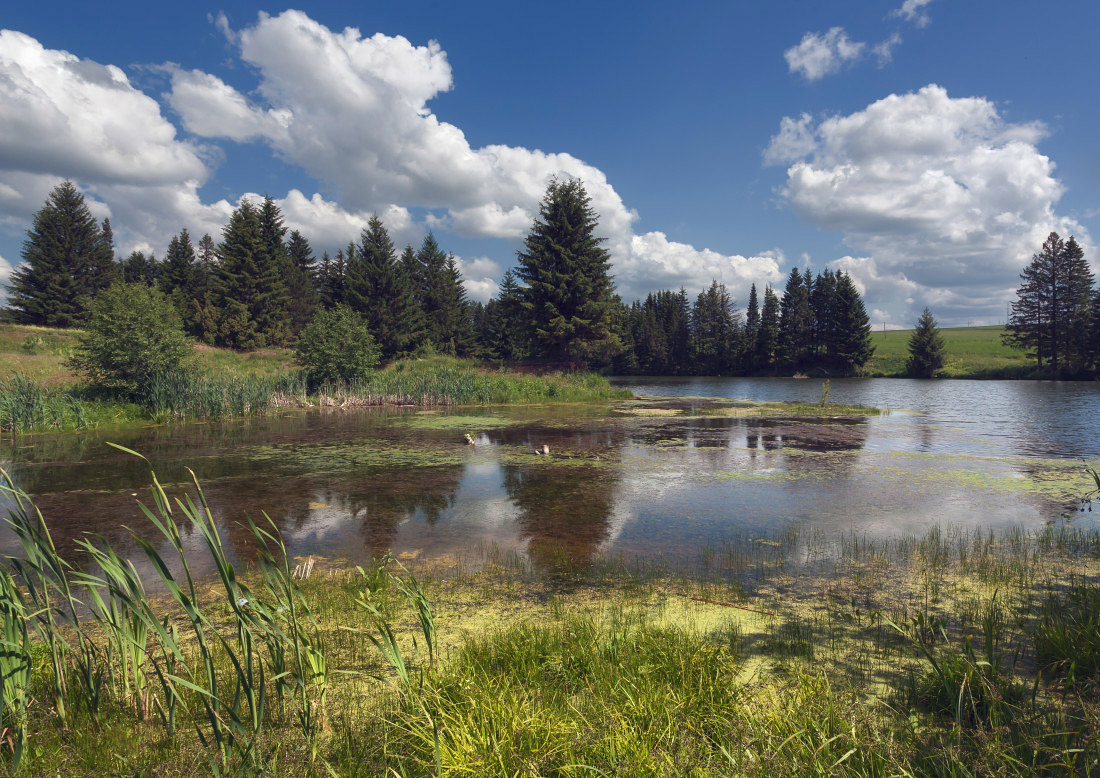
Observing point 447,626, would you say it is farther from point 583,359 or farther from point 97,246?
point 97,246

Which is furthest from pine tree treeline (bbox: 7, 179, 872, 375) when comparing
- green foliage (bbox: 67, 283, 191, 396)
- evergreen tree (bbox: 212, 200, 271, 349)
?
green foliage (bbox: 67, 283, 191, 396)

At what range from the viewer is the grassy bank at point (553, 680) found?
2406 mm

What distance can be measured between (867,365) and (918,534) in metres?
67.3

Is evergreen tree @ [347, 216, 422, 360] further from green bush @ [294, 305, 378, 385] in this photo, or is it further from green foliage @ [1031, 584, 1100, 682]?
green foliage @ [1031, 584, 1100, 682]

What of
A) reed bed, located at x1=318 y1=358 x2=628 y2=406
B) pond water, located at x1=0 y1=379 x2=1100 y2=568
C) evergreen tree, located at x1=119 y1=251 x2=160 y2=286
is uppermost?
evergreen tree, located at x1=119 y1=251 x2=160 y2=286

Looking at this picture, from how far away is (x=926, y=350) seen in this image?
56594 mm

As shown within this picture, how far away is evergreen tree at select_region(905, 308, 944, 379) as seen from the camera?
5616 cm

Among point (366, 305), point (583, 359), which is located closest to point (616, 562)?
point (583, 359)

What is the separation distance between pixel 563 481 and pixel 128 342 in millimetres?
18154

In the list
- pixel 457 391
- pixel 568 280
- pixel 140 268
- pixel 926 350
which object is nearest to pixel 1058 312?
pixel 926 350

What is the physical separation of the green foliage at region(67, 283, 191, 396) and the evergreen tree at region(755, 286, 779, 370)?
6737 cm

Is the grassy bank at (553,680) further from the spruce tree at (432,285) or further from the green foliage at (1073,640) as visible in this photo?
the spruce tree at (432,285)

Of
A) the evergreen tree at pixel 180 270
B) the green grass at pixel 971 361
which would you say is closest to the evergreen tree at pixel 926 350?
the green grass at pixel 971 361

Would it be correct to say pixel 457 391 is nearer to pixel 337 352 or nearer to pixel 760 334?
pixel 337 352
